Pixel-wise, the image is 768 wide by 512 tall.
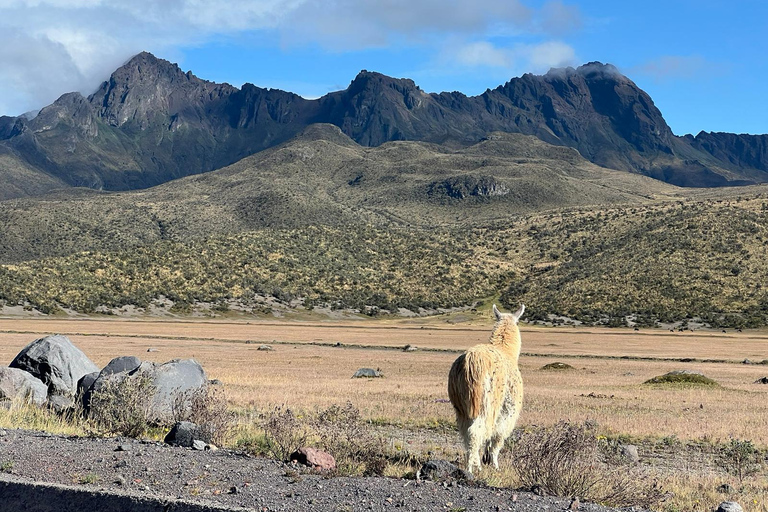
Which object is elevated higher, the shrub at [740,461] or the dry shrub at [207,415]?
the dry shrub at [207,415]

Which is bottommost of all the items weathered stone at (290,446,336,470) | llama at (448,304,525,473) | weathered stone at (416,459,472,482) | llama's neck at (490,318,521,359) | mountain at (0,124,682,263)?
weathered stone at (416,459,472,482)

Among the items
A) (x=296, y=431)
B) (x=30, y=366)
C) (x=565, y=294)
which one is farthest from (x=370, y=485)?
(x=565, y=294)

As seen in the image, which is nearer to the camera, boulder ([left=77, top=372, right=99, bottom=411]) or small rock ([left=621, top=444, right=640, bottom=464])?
small rock ([left=621, top=444, right=640, bottom=464])

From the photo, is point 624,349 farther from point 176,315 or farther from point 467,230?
point 467,230

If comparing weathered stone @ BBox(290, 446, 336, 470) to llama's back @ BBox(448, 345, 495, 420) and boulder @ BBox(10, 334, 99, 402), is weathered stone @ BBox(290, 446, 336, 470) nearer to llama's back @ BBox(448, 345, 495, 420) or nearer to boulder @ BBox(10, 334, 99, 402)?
llama's back @ BBox(448, 345, 495, 420)

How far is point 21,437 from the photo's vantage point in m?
10.9

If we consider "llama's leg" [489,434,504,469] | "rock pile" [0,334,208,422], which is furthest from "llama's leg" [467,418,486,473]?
"rock pile" [0,334,208,422]

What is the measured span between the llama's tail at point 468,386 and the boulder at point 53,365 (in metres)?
11.9

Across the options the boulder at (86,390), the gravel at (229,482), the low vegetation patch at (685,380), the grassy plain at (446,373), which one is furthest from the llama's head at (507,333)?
the low vegetation patch at (685,380)

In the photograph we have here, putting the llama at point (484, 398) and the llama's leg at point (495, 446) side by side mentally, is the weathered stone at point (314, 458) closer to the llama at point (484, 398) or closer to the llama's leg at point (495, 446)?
the llama at point (484, 398)

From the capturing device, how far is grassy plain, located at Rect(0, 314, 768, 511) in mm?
16453

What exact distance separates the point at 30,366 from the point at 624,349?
1743 inches

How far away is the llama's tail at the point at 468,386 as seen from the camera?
32.1 ft

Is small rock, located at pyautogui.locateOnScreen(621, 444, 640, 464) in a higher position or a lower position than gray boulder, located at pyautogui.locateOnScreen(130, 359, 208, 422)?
lower
